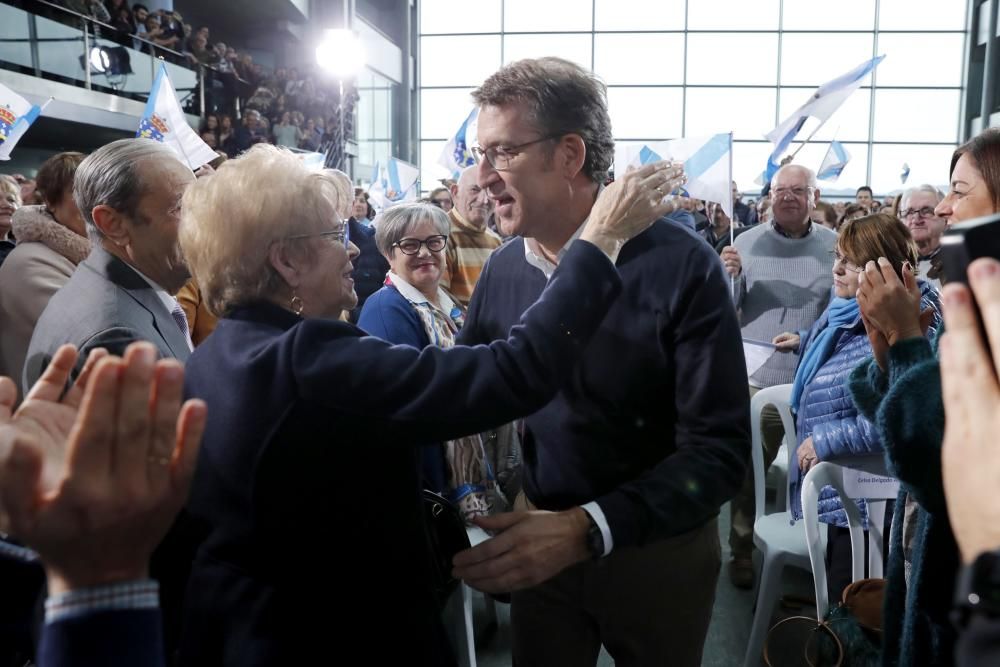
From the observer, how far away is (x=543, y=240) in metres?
1.55

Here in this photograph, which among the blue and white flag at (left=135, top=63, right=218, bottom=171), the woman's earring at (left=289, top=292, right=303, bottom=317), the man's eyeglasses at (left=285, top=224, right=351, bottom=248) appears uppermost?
the blue and white flag at (left=135, top=63, right=218, bottom=171)

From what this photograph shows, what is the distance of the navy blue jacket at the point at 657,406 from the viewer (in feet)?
4.18

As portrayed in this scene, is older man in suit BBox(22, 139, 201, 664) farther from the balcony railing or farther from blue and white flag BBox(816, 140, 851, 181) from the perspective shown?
blue and white flag BBox(816, 140, 851, 181)

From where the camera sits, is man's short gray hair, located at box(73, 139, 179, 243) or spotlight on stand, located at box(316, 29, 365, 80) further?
spotlight on stand, located at box(316, 29, 365, 80)

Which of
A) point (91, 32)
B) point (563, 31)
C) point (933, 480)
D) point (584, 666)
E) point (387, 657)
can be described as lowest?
point (584, 666)

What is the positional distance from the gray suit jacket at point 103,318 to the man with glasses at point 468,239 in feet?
7.59

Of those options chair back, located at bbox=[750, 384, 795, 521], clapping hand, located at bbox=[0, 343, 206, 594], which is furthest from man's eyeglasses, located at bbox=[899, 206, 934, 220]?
clapping hand, located at bbox=[0, 343, 206, 594]

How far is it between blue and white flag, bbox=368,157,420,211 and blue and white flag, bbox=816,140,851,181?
16.4 ft

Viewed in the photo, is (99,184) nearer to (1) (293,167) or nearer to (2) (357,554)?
(1) (293,167)

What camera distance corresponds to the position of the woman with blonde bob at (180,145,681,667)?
104cm

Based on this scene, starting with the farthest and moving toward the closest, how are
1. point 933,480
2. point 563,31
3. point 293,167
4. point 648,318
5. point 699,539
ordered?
1. point 563,31
2. point 699,539
3. point 648,318
4. point 293,167
5. point 933,480

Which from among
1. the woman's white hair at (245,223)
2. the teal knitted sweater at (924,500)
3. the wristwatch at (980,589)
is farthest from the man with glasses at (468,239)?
the wristwatch at (980,589)

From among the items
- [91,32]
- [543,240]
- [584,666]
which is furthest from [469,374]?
[91,32]

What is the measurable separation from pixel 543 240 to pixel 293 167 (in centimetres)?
54
